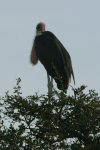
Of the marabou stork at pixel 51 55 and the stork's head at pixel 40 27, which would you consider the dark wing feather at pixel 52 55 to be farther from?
the stork's head at pixel 40 27

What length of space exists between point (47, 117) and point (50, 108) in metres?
0.17

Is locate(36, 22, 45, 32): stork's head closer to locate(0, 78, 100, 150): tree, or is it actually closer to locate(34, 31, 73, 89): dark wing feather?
locate(34, 31, 73, 89): dark wing feather

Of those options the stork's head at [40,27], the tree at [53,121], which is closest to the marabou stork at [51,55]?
the stork's head at [40,27]

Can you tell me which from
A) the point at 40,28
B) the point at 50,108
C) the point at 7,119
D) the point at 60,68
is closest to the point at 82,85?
the point at 50,108

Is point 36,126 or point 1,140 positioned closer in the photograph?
point 1,140

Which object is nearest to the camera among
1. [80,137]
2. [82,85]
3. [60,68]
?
[80,137]

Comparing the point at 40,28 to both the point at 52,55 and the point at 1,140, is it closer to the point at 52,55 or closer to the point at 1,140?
the point at 52,55

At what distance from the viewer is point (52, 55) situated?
834cm

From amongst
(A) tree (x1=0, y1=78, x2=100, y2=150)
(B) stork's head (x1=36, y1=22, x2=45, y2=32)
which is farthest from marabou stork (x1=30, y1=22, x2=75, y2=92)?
(A) tree (x1=0, y1=78, x2=100, y2=150)

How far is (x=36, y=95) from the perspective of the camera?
5.23 meters

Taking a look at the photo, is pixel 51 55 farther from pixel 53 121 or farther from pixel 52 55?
pixel 53 121

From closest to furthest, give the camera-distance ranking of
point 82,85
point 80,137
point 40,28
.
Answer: point 80,137, point 82,85, point 40,28

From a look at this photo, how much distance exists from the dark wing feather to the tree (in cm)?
252

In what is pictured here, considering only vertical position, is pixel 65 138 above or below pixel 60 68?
below
